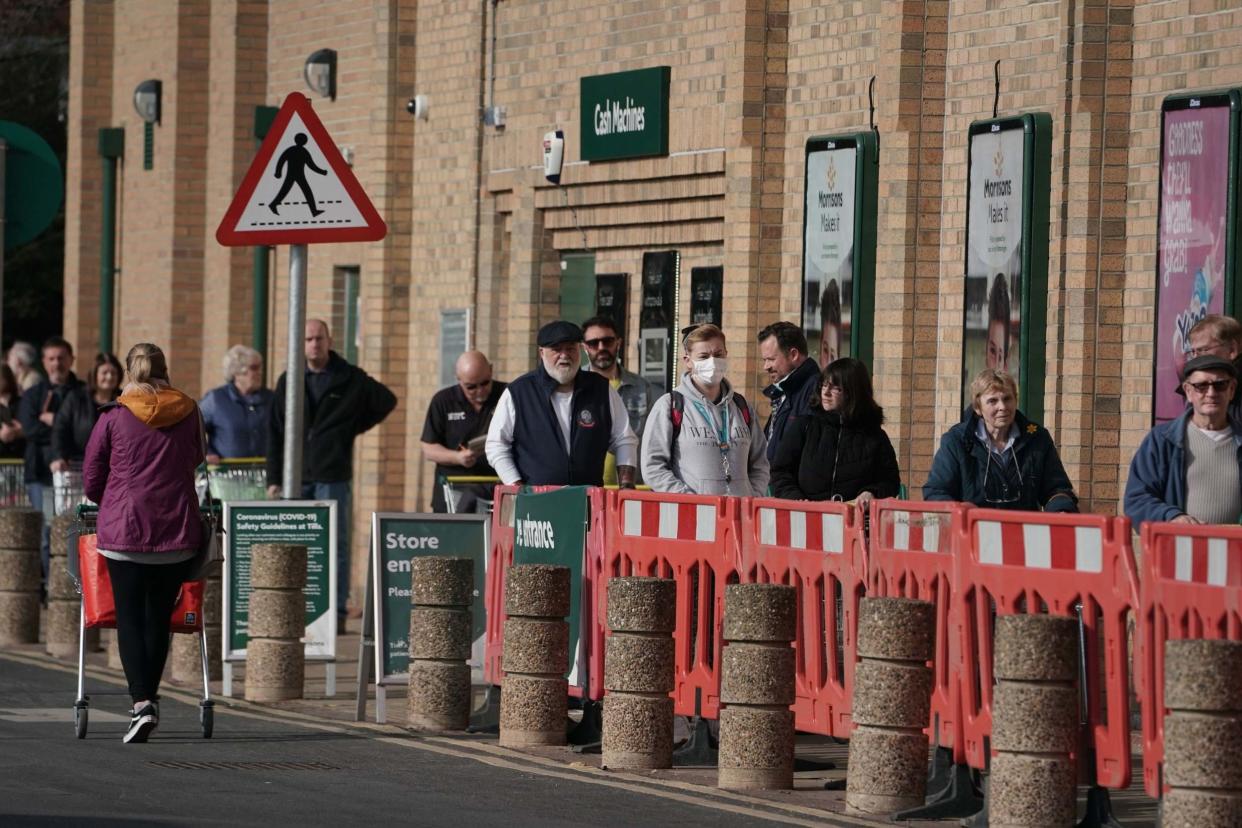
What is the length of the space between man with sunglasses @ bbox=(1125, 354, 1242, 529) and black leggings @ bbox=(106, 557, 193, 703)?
4362 millimetres

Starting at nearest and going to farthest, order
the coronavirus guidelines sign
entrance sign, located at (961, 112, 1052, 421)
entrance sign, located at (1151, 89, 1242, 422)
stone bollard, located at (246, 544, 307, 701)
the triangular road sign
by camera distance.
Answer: entrance sign, located at (1151, 89, 1242, 422) < the triangular road sign < stone bollard, located at (246, 544, 307, 701) < entrance sign, located at (961, 112, 1052, 421) < the coronavirus guidelines sign

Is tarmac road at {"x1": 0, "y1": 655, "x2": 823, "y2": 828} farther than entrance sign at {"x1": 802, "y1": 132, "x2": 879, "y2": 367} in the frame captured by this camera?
No

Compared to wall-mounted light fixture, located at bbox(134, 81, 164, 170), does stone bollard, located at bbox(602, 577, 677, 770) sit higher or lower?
lower

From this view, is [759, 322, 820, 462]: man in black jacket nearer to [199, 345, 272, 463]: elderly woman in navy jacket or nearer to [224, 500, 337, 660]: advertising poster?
[224, 500, 337, 660]: advertising poster

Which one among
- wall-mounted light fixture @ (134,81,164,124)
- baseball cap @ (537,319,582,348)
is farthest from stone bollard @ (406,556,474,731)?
wall-mounted light fixture @ (134,81,164,124)

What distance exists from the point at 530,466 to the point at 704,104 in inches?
193

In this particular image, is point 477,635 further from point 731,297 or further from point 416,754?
point 731,297

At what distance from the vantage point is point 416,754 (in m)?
12.0

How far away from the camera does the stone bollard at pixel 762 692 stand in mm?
10984

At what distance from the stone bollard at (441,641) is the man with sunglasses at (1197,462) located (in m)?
3.24

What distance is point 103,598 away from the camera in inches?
499

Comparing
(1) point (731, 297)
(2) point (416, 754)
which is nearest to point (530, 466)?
(2) point (416, 754)

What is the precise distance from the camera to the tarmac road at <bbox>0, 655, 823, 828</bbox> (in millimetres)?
9984

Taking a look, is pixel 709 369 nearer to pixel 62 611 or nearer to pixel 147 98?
pixel 62 611
